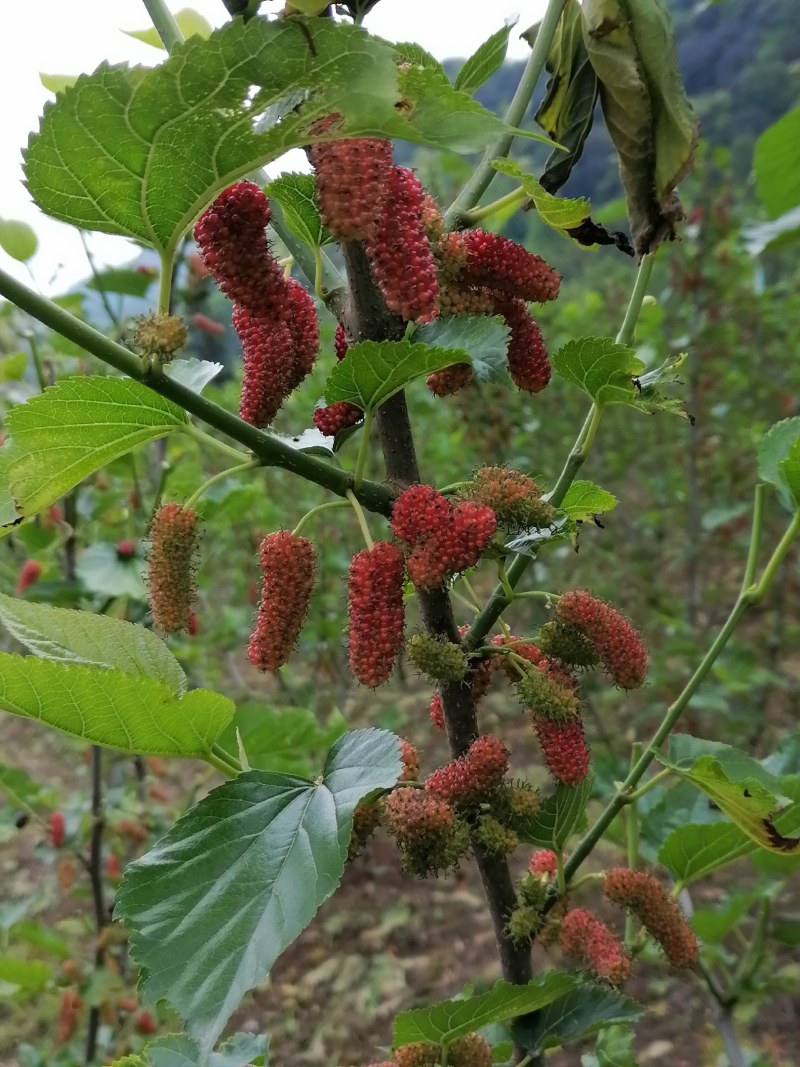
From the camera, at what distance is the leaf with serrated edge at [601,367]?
61cm

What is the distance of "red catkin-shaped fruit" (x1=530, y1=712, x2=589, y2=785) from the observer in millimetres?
651

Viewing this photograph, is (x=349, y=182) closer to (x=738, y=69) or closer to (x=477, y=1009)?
(x=477, y=1009)

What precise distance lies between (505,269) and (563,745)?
356 millimetres

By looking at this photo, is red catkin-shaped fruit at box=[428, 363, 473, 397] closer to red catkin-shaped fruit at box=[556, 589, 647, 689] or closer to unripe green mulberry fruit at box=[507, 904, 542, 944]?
red catkin-shaped fruit at box=[556, 589, 647, 689]

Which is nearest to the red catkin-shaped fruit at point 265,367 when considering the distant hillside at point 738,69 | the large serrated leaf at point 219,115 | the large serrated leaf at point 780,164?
the large serrated leaf at point 219,115

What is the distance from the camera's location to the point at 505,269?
24.2 inches

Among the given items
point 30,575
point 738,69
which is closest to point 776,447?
point 30,575

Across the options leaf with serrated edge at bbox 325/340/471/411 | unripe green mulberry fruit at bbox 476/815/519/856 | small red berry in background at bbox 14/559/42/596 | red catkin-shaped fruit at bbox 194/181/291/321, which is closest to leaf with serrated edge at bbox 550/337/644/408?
leaf with serrated edge at bbox 325/340/471/411

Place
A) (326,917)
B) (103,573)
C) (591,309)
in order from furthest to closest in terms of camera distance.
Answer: (591,309) → (326,917) → (103,573)

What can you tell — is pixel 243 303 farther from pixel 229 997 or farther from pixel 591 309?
pixel 591 309

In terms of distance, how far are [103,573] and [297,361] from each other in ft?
3.29

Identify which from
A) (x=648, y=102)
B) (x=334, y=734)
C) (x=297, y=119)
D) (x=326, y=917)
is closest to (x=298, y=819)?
(x=297, y=119)

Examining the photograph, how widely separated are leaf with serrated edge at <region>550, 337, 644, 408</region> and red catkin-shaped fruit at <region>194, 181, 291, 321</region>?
0.21m

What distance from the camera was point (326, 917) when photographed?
2.67 metres
